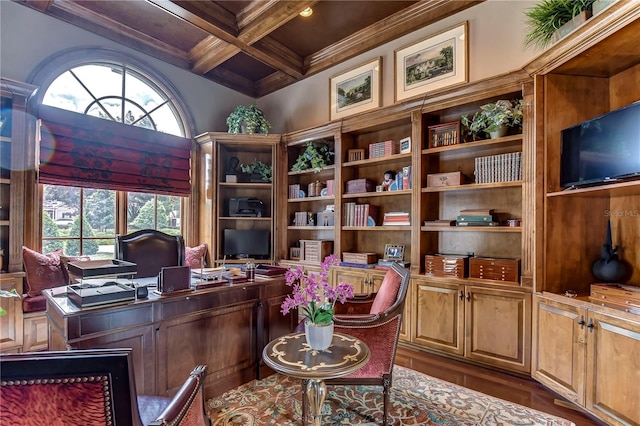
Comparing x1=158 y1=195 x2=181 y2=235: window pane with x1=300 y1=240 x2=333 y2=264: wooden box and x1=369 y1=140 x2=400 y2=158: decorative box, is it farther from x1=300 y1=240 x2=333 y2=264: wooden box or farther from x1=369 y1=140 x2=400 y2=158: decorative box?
x1=369 y1=140 x2=400 y2=158: decorative box

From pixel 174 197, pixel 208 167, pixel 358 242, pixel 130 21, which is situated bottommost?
pixel 358 242

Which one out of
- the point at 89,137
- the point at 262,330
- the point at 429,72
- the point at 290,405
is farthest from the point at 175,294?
the point at 429,72

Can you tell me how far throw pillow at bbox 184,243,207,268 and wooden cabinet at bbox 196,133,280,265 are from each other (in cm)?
10

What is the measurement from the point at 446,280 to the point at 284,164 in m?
2.57

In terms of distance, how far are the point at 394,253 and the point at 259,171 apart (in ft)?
7.16

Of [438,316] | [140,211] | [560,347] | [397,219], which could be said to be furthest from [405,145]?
[140,211]

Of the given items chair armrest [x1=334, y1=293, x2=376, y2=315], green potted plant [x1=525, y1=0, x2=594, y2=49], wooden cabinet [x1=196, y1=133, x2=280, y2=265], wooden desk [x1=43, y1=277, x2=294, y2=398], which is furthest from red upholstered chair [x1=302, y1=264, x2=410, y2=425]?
wooden cabinet [x1=196, y1=133, x2=280, y2=265]

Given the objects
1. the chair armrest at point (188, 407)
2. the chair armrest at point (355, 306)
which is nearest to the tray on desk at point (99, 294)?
the chair armrest at point (188, 407)

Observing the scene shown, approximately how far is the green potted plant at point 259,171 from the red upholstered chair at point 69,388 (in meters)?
3.79

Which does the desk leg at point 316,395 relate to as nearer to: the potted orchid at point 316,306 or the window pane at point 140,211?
the potted orchid at point 316,306

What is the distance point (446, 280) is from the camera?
2943 mm

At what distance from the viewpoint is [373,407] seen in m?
2.16

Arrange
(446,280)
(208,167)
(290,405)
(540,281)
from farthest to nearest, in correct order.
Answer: (208,167), (446,280), (540,281), (290,405)

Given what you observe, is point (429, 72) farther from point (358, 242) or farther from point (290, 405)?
point (290, 405)
